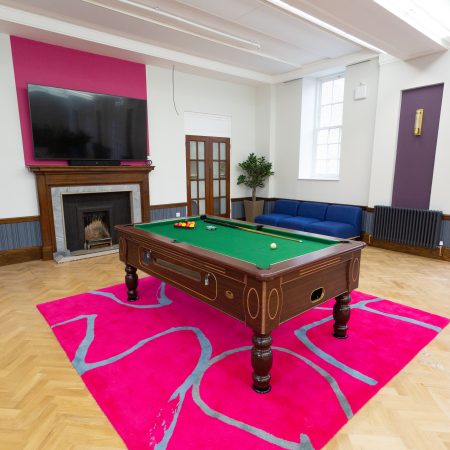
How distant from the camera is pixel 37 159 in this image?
457cm

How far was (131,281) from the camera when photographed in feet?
10.7

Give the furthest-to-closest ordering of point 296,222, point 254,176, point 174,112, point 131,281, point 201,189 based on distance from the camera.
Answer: point 254,176
point 201,189
point 174,112
point 296,222
point 131,281

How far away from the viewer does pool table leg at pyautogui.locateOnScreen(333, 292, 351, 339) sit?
8.23 feet

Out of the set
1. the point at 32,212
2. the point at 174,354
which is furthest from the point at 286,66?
the point at 174,354

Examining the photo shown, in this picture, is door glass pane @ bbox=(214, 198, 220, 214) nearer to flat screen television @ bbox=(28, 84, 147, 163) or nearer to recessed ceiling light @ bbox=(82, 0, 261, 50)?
flat screen television @ bbox=(28, 84, 147, 163)

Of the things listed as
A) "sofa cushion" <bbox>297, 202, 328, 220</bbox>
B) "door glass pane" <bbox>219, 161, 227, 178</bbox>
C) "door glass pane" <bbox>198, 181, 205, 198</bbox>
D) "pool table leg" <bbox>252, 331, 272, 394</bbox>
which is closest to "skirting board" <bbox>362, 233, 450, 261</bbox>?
"sofa cushion" <bbox>297, 202, 328, 220</bbox>

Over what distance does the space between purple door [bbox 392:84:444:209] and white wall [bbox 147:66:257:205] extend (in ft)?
10.7

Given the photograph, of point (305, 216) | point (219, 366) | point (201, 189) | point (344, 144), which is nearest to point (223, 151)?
point (201, 189)

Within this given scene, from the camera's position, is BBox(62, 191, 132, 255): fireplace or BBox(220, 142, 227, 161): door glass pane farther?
BBox(220, 142, 227, 161): door glass pane

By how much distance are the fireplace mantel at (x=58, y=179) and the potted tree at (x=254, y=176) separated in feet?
8.09

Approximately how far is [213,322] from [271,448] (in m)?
1.32

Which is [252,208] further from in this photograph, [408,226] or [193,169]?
[408,226]

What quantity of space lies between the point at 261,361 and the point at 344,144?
16.1 feet

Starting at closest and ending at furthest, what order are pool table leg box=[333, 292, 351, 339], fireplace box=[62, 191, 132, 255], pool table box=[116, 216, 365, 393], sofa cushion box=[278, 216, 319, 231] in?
1. pool table box=[116, 216, 365, 393]
2. pool table leg box=[333, 292, 351, 339]
3. fireplace box=[62, 191, 132, 255]
4. sofa cushion box=[278, 216, 319, 231]
